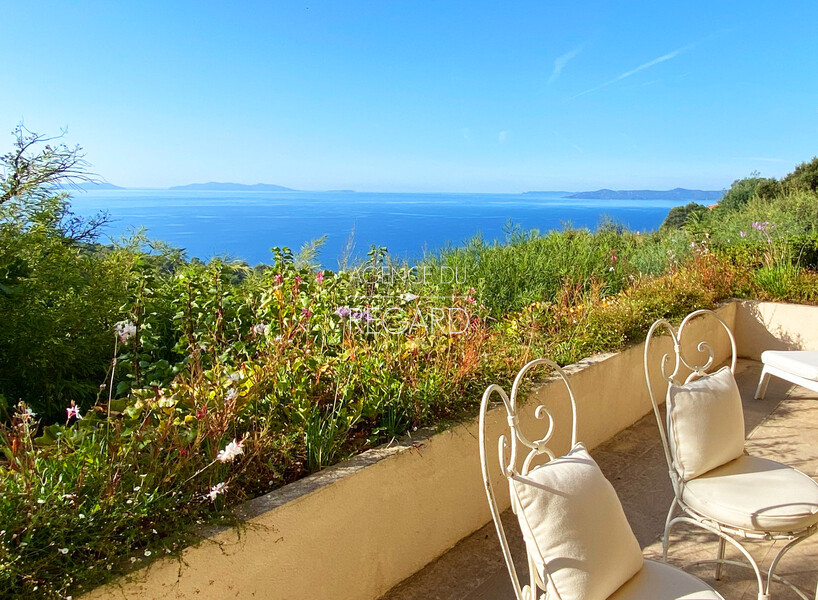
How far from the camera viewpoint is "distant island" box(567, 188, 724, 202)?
1310 centimetres

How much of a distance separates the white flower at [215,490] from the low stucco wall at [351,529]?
0.09 meters

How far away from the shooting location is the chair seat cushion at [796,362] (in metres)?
3.37

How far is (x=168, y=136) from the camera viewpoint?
14102mm

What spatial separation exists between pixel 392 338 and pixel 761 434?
8.41 ft

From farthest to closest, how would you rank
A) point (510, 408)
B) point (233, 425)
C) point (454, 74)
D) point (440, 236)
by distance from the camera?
point (454, 74) → point (440, 236) → point (233, 425) → point (510, 408)

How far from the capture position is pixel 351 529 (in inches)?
69.2

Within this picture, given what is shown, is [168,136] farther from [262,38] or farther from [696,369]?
[696,369]

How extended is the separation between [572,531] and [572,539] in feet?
0.06

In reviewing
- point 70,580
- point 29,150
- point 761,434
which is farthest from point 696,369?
point 29,150

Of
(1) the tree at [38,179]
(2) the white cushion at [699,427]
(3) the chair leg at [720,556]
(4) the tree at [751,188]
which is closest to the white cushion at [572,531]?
(2) the white cushion at [699,427]

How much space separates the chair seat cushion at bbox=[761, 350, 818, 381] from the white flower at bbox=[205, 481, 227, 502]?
11.8 feet

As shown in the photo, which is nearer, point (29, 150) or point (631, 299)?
point (29, 150)

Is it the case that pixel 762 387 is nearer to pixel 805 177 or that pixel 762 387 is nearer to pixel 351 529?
Result: pixel 351 529

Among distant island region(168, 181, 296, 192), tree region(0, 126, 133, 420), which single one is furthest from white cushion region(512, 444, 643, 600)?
distant island region(168, 181, 296, 192)
